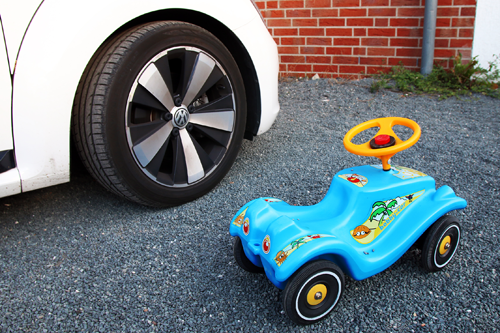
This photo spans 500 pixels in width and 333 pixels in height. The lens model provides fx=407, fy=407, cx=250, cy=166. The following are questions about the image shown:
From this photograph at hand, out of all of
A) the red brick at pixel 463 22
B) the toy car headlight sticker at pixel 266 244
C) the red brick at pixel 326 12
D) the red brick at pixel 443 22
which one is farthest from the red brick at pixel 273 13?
the toy car headlight sticker at pixel 266 244

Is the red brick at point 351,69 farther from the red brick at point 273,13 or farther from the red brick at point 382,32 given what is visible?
the red brick at point 273,13

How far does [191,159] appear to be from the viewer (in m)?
2.37

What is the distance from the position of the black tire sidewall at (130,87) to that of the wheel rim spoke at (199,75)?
5cm

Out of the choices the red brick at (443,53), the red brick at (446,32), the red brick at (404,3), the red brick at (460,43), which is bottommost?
the red brick at (443,53)

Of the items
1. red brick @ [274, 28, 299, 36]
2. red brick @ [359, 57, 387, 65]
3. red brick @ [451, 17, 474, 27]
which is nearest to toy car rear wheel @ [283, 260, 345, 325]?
red brick @ [359, 57, 387, 65]

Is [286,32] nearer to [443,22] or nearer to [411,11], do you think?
[411,11]

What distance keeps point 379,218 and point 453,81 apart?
311 centimetres

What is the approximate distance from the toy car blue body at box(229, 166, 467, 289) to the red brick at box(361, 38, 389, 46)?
2953 mm

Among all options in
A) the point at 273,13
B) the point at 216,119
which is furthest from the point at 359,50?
the point at 216,119

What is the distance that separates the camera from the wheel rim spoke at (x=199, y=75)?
2.29m

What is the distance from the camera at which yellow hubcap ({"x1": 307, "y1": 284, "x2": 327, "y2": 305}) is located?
60.8 inches

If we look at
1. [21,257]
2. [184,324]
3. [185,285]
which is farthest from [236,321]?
[21,257]

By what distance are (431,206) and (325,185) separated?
2.84 feet

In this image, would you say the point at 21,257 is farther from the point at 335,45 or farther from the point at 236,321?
the point at 335,45
